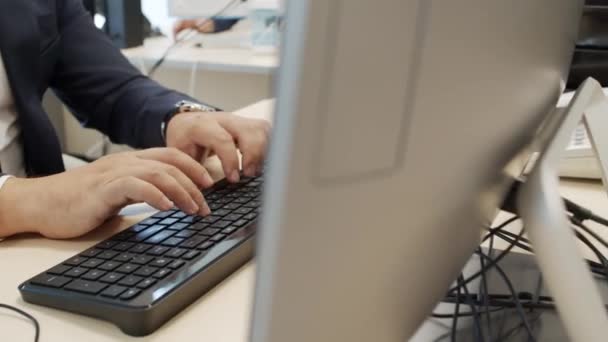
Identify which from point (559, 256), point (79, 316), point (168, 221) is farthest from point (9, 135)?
point (559, 256)

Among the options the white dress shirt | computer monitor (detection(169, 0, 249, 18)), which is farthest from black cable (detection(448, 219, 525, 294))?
computer monitor (detection(169, 0, 249, 18))

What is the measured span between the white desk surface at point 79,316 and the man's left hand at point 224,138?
0.22 meters

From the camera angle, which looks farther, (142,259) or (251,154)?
(251,154)

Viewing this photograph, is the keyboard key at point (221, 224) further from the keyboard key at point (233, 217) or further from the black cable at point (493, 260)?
the black cable at point (493, 260)

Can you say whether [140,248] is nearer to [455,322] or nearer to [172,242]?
[172,242]

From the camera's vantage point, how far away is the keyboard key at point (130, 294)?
445 mm

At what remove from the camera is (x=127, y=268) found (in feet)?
1.62

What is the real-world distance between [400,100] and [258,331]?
97 mm

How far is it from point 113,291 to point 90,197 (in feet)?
0.53

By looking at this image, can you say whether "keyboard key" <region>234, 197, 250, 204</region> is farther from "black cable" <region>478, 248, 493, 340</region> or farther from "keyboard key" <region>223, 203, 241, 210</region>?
"black cable" <region>478, 248, 493, 340</region>

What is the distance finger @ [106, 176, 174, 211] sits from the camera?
22.9 inches

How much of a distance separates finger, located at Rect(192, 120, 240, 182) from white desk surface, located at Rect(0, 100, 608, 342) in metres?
0.20

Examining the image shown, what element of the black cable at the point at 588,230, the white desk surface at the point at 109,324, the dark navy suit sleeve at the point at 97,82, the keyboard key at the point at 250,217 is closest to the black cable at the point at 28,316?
the white desk surface at the point at 109,324

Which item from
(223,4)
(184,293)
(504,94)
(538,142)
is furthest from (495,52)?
(223,4)
